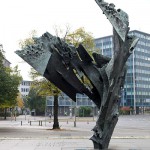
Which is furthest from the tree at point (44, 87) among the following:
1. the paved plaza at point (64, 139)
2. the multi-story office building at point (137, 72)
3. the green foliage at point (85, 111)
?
the multi-story office building at point (137, 72)

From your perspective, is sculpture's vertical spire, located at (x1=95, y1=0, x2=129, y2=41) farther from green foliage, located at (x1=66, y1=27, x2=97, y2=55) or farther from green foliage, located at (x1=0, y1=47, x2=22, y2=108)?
green foliage, located at (x1=0, y1=47, x2=22, y2=108)

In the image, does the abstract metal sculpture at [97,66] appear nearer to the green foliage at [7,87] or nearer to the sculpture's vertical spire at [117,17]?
the sculpture's vertical spire at [117,17]

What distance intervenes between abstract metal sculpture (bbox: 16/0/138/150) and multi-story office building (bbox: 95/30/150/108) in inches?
3718

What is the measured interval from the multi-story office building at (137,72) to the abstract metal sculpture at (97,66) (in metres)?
94.4

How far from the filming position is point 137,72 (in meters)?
114

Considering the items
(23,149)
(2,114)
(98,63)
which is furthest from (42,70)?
(2,114)

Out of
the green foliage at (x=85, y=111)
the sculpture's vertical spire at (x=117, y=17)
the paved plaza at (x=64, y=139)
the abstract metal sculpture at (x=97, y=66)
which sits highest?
the sculpture's vertical spire at (x=117, y=17)

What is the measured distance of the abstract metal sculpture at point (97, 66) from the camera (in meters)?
14.7

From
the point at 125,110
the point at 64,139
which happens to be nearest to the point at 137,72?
the point at 125,110

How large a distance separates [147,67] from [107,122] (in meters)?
108

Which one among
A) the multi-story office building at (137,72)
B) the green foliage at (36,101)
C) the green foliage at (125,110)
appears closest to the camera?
the green foliage at (36,101)

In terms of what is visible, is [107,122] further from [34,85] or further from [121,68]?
[34,85]

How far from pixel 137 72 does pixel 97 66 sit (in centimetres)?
9991

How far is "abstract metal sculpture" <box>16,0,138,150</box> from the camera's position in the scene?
1473cm
